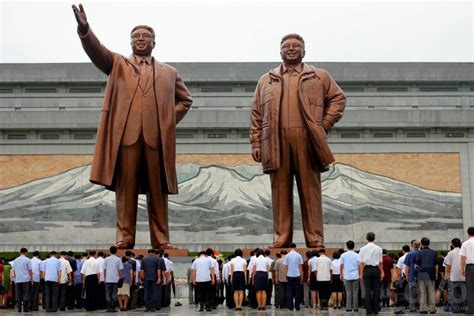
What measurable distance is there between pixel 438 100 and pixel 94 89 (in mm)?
16284

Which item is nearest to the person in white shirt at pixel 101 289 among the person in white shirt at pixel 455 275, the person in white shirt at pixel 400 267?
the person in white shirt at pixel 400 267

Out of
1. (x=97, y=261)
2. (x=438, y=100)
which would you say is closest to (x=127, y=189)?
(x=97, y=261)

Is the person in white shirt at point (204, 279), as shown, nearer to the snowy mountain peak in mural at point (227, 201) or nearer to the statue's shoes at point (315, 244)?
the statue's shoes at point (315, 244)

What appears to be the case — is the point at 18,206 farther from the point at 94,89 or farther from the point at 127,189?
the point at 127,189

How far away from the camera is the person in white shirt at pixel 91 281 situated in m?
11.2

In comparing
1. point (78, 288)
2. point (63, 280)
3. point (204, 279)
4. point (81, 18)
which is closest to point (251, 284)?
point (204, 279)

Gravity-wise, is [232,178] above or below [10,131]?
below

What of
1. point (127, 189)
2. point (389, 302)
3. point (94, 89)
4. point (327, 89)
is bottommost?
point (389, 302)

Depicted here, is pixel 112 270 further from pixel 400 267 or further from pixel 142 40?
pixel 400 267

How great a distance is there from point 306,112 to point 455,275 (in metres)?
3.39

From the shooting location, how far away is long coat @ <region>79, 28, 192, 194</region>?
1098 centimetres

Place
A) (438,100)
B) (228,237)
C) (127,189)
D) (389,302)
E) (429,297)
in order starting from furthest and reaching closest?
(438,100)
(228,237)
(389,302)
(127,189)
(429,297)

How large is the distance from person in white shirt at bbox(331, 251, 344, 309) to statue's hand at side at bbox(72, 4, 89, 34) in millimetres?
5338

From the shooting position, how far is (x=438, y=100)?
32.7 meters
